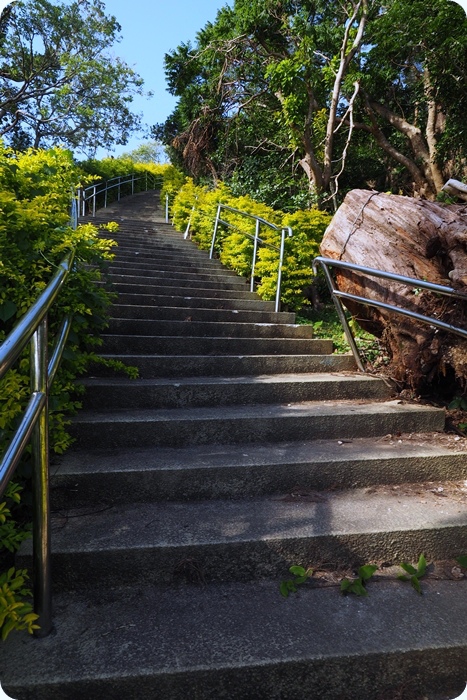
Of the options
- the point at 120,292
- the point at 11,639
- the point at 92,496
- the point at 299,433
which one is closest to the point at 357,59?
the point at 120,292

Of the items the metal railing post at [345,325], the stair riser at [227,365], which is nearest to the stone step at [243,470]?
the stair riser at [227,365]

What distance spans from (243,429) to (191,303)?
7.19ft

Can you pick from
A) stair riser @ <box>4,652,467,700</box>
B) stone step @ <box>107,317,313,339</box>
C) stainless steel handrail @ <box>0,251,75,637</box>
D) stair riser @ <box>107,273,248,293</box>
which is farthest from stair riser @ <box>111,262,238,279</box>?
stair riser @ <box>4,652,467,700</box>

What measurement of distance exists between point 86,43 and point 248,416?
648 inches

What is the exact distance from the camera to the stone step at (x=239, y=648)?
1.25 metres

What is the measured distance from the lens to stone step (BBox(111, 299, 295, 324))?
3.81m

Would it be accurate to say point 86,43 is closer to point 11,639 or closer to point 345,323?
point 345,323

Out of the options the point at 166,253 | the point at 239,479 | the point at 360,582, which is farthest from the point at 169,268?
the point at 360,582

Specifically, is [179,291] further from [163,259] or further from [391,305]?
[391,305]

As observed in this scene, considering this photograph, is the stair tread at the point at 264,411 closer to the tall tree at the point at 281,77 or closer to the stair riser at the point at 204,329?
the stair riser at the point at 204,329

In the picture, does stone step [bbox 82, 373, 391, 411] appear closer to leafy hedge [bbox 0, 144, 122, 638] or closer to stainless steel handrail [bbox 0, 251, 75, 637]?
leafy hedge [bbox 0, 144, 122, 638]

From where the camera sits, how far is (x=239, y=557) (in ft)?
5.46

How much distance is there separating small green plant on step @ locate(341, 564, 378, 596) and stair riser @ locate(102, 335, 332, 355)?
214 cm

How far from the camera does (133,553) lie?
5.25 feet
